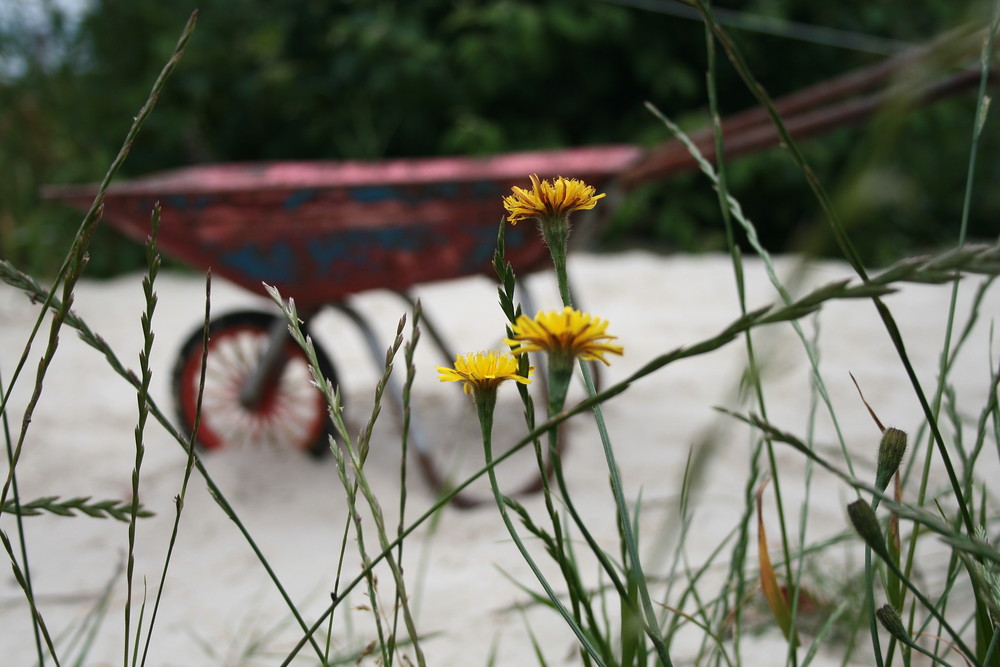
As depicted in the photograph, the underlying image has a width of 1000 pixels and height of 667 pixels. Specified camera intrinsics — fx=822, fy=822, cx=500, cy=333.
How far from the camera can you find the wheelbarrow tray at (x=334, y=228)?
164 cm

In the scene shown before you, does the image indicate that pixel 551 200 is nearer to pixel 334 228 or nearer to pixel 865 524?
pixel 865 524

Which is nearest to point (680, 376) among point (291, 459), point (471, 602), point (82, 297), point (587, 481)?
point (587, 481)

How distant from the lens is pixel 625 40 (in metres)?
4.36

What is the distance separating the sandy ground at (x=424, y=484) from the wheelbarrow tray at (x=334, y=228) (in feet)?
1.36

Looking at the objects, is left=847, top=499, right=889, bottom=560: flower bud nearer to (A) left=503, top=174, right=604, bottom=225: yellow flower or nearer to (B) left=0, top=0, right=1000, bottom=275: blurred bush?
(A) left=503, top=174, right=604, bottom=225: yellow flower

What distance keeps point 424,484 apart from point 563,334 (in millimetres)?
1442

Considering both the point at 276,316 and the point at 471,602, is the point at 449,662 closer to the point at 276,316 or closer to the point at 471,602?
the point at 471,602

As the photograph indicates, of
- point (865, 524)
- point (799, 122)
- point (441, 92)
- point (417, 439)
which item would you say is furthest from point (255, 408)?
point (441, 92)

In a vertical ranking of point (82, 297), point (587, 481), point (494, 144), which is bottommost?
point (587, 481)

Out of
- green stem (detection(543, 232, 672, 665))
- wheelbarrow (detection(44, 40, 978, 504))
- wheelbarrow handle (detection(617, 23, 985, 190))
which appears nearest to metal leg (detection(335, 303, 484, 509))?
wheelbarrow (detection(44, 40, 978, 504))

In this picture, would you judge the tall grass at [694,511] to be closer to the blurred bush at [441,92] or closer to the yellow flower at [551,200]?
the yellow flower at [551,200]

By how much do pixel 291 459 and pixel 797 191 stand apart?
355 centimetres

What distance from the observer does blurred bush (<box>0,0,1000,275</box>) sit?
4.09 meters

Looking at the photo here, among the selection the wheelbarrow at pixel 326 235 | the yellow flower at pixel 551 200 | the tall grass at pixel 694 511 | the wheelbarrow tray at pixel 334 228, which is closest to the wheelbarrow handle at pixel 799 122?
the wheelbarrow at pixel 326 235
